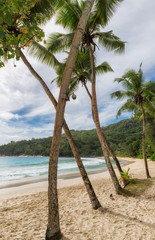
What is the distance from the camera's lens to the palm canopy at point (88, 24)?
228 inches

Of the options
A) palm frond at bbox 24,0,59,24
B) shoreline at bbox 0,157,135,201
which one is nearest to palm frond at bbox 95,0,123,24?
palm frond at bbox 24,0,59,24

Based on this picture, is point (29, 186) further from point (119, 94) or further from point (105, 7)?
point (105, 7)

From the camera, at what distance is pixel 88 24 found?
6.12 m

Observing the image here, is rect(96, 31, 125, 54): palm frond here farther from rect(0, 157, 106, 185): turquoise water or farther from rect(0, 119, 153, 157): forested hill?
rect(0, 119, 153, 157): forested hill

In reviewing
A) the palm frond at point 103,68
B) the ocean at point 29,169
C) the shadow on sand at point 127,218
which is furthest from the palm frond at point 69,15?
the ocean at point 29,169

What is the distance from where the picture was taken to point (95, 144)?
240 ft

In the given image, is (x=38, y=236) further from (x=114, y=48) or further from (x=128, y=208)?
(x=114, y=48)

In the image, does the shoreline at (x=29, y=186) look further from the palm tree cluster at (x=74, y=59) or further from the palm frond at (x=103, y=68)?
the palm frond at (x=103, y=68)

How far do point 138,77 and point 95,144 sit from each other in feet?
216

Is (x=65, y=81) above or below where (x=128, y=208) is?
above

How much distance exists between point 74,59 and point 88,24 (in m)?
4.37

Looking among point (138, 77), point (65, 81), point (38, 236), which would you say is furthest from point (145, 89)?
point (38, 236)

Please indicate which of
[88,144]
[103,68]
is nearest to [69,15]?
[103,68]

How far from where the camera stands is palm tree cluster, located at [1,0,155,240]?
2.76 metres
